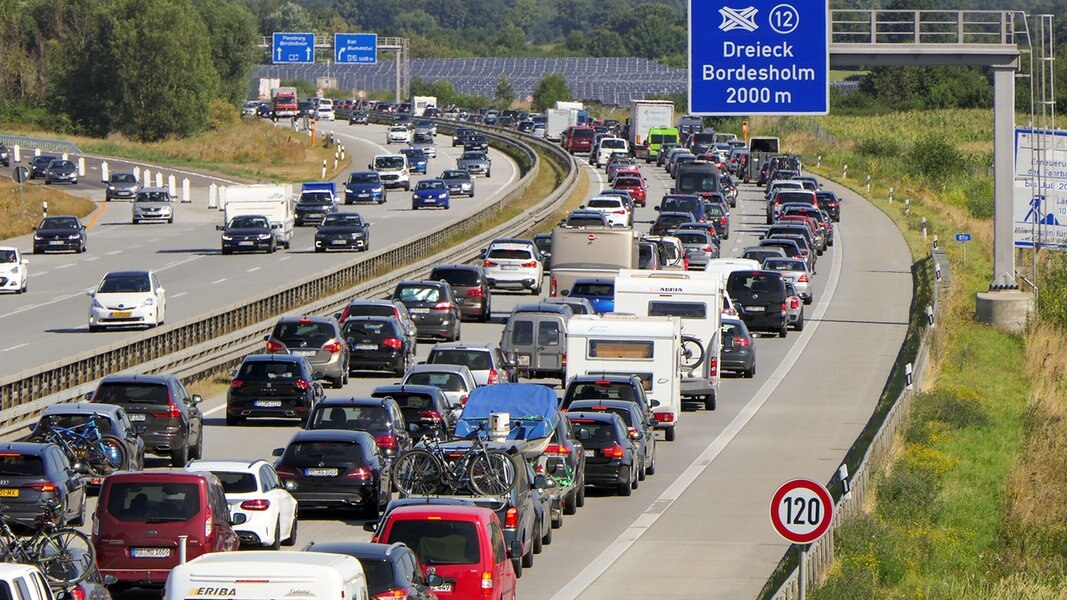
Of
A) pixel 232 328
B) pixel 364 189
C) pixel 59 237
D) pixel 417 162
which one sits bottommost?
pixel 232 328

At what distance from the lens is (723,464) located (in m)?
31.1

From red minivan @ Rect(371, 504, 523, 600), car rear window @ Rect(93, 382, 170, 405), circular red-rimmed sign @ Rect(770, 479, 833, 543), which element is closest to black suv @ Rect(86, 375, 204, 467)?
car rear window @ Rect(93, 382, 170, 405)

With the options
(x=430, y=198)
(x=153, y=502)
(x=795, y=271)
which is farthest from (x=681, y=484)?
(x=430, y=198)

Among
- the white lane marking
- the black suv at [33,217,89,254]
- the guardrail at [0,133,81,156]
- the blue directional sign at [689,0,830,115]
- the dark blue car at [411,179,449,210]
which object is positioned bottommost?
the white lane marking

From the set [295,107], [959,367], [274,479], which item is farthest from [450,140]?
[274,479]

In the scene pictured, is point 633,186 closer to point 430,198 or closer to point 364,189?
point 430,198

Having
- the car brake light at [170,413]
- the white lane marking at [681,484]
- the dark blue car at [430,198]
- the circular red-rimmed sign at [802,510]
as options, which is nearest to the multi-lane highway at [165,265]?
the dark blue car at [430,198]

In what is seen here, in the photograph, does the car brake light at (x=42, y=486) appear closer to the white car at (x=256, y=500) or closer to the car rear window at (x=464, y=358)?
the white car at (x=256, y=500)

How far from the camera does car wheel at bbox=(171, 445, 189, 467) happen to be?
28.1 m

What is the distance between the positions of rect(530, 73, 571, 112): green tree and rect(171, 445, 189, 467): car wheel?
6144 inches

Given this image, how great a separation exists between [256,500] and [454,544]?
4.39m

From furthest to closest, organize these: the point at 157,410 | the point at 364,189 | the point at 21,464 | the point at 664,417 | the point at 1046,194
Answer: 1. the point at 364,189
2. the point at 1046,194
3. the point at 664,417
4. the point at 157,410
5. the point at 21,464

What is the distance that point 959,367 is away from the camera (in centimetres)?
4341

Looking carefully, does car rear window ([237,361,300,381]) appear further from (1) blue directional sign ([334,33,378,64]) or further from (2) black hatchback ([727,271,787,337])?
(1) blue directional sign ([334,33,378,64])
